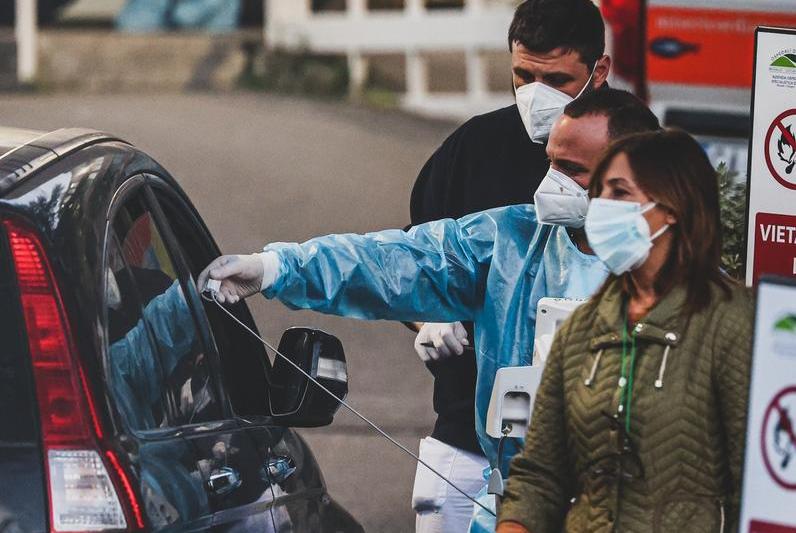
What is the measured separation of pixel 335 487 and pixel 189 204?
4.29 metres

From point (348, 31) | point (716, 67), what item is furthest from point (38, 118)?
point (716, 67)

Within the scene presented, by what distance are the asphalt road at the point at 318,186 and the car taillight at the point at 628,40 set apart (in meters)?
2.08

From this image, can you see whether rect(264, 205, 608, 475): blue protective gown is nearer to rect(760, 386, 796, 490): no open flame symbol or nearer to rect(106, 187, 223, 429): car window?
rect(106, 187, 223, 429): car window

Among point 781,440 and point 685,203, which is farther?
point 685,203

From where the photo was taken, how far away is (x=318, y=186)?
55.2 ft

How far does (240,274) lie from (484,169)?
127 cm

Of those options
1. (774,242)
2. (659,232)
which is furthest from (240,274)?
(774,242)

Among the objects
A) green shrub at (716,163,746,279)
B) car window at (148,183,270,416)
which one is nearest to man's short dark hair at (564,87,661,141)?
car window at (148,183,270,416)

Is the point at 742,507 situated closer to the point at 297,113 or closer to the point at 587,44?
the point at 587,44

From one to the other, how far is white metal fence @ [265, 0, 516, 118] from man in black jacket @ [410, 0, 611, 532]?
1629cm

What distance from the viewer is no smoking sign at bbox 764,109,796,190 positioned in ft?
15.8

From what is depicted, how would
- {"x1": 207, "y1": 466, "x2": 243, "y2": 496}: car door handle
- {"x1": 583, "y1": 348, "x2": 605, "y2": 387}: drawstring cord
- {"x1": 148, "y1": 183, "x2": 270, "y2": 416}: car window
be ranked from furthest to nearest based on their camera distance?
{"x1": 148, "y1": 183, "x2": 270, "y2": 416}: car window → {"x1": 207, "y1": 466, "x2": 243, "y2": 496}: car door handle → {"x1": 583, "y1": 348, "x2": 605, "y2": 387}: drawstring cord

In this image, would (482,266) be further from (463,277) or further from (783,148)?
(783,148)

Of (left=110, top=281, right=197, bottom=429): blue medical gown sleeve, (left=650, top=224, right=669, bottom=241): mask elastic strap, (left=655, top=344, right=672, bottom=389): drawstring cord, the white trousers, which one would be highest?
(left=650, top=224, right=669, bottom=241): mask elastic strap
